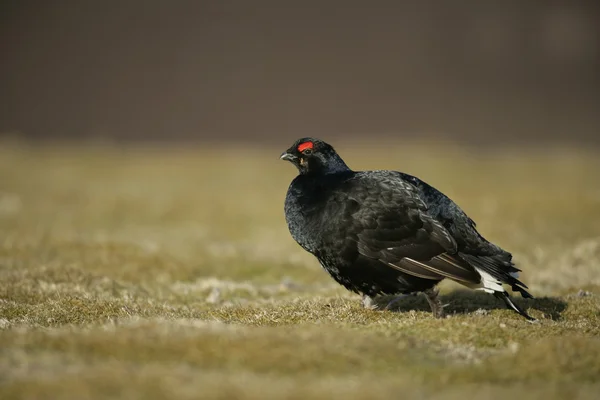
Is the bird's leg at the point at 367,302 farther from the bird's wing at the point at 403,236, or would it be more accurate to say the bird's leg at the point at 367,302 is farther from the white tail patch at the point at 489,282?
the white tail patch at the point at 489,282

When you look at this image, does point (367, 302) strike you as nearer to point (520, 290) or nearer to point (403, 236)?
point (403, 236)

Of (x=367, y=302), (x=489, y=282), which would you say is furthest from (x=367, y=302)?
(x=489, y=282)

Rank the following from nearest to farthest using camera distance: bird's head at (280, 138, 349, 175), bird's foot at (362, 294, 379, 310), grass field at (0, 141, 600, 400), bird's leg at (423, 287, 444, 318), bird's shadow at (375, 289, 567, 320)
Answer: grass field at (0, 141, 600, 400)
bird's leg at (423, 287, 444, 318)
bird's foot at (362, 294, 379, 310)
bird's head at (280, 138, 349, 175)
bird's shadow at (375, 289, 567, 320)

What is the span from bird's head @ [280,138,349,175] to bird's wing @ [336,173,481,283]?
1.09 meters

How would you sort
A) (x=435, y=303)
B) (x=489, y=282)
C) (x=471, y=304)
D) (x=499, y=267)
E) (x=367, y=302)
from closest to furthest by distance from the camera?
(x=489, y=282) < (x=499, y=267) < (x=435, y=303) < (x=367, y=302) < (x=471, y=304)

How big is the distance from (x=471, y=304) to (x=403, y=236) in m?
3.00

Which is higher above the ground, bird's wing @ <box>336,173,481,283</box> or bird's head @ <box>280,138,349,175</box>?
bird's head @ <box>280,138,349,175</box>

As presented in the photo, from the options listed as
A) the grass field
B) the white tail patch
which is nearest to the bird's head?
the grass field

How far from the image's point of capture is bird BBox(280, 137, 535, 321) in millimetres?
11719

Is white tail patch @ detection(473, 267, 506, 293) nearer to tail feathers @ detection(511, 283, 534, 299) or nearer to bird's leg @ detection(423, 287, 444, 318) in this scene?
tail feathers @ detection(511, 283, 534, 299)

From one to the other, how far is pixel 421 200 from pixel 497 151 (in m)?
31.0

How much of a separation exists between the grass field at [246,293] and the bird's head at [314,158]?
242 cm

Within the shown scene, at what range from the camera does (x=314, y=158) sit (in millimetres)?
13016

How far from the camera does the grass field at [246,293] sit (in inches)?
314
